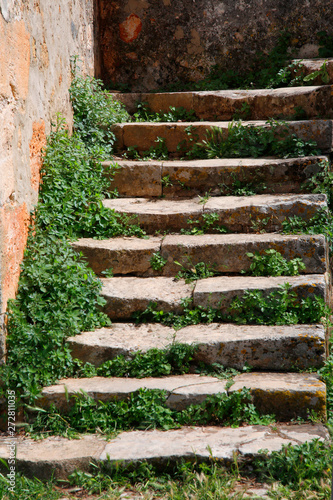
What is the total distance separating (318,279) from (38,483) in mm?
2084

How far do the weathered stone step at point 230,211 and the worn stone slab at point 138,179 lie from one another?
203 millimetres

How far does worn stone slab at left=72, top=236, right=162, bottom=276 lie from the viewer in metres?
3.55

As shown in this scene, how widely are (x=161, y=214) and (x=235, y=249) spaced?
2.40ft

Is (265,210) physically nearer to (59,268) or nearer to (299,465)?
(59,268)

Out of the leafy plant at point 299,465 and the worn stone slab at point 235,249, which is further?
the worn stone slab at point 235,249

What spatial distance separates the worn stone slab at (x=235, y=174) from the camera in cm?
392

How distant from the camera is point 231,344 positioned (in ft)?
9.43

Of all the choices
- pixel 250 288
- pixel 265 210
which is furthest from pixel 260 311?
pixel 265 210

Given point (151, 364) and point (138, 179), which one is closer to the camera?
point (151, 364)

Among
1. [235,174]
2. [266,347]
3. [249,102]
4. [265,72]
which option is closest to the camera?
[266,347]

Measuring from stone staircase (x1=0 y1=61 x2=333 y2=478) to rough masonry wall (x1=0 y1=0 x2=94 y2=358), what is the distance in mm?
618

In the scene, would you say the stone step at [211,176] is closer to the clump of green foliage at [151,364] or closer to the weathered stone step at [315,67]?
the weathered stone step at [315,67]

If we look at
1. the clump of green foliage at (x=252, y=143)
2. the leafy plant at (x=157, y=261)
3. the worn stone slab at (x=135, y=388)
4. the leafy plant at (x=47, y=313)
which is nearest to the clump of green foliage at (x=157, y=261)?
the leafy plant at (x=157, y=261)

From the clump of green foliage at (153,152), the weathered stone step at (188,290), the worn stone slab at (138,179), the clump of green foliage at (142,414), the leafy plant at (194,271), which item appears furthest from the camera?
the clump of green foliage at (153,152)
